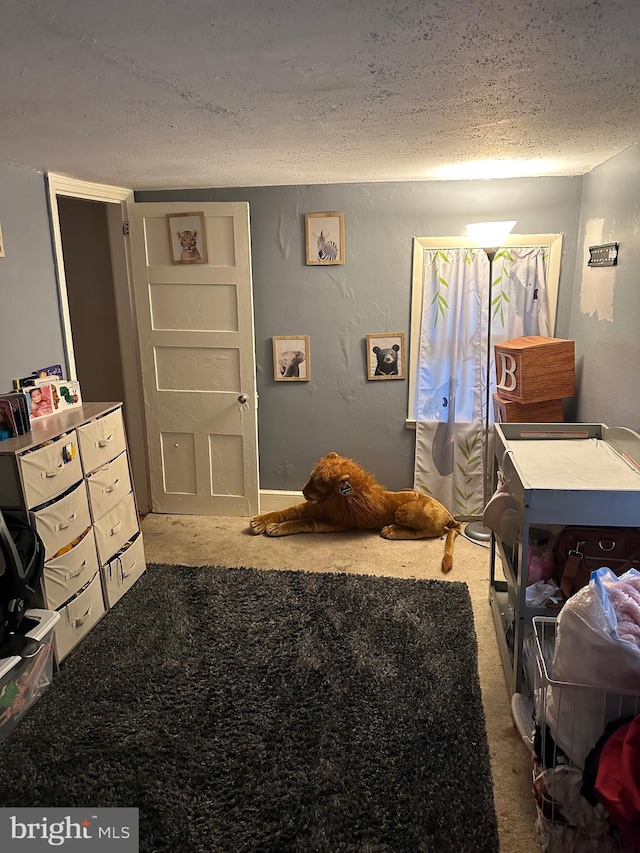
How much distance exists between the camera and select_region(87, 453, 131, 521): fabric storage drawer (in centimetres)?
292

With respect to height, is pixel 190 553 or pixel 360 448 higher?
pixel 360 448

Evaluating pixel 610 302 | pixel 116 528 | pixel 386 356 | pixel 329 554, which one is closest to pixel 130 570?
pixel 116 528

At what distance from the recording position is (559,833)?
63.2 inches

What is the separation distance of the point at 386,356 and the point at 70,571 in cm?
230

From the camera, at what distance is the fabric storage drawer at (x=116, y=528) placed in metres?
2.97

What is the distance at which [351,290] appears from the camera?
392cm

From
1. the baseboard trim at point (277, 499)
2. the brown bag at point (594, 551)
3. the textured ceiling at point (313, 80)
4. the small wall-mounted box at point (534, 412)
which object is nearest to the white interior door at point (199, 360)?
the baseboard trim at point (277, 499)

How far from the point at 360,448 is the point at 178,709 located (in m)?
2.20

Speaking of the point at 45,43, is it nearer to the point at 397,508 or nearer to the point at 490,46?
the point at 490,46

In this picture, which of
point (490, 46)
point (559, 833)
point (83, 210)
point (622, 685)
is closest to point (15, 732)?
point (559, 833)

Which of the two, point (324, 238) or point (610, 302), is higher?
point (324, 238)

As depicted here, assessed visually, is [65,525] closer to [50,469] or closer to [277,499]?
[50,469]

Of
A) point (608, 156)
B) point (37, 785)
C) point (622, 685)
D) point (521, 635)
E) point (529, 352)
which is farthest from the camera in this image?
point (529, 352)

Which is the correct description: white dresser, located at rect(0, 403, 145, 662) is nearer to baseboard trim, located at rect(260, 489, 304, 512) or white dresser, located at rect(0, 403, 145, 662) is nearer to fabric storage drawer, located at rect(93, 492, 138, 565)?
fabric storage drawer, located at rect(93, 492, 138, 565)
